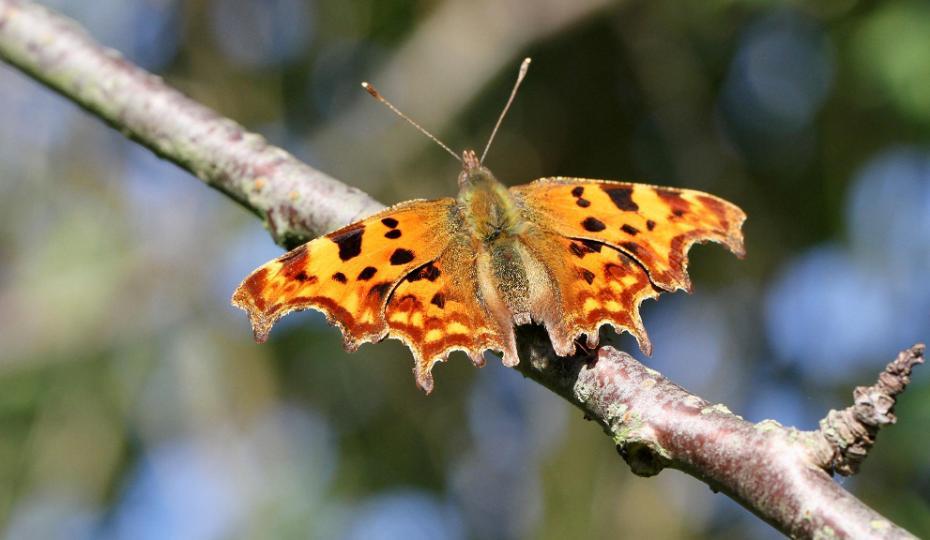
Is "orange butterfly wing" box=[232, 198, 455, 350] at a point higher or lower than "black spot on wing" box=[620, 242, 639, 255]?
lower

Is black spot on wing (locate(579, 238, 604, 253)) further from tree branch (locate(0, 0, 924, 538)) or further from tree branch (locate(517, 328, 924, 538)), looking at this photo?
tree branch (locate(517, 328, 924, 538))

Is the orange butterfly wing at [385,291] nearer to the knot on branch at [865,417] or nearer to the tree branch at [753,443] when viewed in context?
the tree branch at [753,443]

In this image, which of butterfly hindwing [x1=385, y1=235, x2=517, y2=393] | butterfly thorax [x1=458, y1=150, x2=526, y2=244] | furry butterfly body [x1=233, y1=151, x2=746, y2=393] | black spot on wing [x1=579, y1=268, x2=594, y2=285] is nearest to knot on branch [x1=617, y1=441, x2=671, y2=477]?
furry butterfly body [x1=233, y1=151, x2=746, y2=393]

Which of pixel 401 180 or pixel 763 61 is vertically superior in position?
pixel 763 61

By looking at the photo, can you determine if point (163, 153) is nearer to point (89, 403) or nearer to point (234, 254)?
point (234, 254)

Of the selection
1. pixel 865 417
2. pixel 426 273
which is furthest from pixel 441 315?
pixel 865 417

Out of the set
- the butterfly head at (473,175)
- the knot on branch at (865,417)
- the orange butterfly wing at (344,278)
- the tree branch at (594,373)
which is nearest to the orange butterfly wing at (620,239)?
the butterfly head at (473,175)

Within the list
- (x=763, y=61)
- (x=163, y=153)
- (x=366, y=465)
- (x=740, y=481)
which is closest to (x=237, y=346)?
(x=366, y=465)
